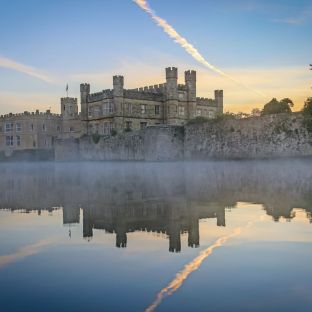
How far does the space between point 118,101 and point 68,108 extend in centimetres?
1927

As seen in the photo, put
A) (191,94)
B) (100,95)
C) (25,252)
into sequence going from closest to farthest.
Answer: (25,252)
(100,95)
(191,94)

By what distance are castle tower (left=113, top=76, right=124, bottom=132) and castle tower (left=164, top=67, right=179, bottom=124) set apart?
6.14m

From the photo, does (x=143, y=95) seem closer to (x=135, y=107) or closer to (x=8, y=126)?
(x=135, y=107)

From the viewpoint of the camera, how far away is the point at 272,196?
505 inches

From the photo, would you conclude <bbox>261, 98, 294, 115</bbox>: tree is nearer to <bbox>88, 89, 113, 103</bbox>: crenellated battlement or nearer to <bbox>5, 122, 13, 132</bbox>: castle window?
<bbox>88, 89, 113, 103</bbox>: crenellated battlement

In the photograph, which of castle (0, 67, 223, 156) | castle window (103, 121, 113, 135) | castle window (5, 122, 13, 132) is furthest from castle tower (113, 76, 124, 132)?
castle window (5, 122, 13, 132)

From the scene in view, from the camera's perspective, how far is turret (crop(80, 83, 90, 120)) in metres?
63.4

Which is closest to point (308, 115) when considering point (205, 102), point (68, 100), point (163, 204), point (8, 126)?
point (163, 204)

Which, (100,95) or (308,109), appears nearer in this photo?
(308,109)

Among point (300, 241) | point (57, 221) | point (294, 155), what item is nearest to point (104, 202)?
point (57, 221)

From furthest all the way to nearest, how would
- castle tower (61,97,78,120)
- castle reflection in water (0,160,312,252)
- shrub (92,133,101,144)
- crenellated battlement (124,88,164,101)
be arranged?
1. castle tower (61,97,78,120)
2. crenellated battlement (124,88,164,101)
3. shrub (92,133,101,144)
4. castle reflection in water (0,160,312,252)

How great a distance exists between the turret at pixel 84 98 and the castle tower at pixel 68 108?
10.8 meters

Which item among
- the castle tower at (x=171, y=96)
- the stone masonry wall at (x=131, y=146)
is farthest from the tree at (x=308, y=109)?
the castle tower at (x=171, y=96)

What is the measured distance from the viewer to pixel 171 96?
60719mm
